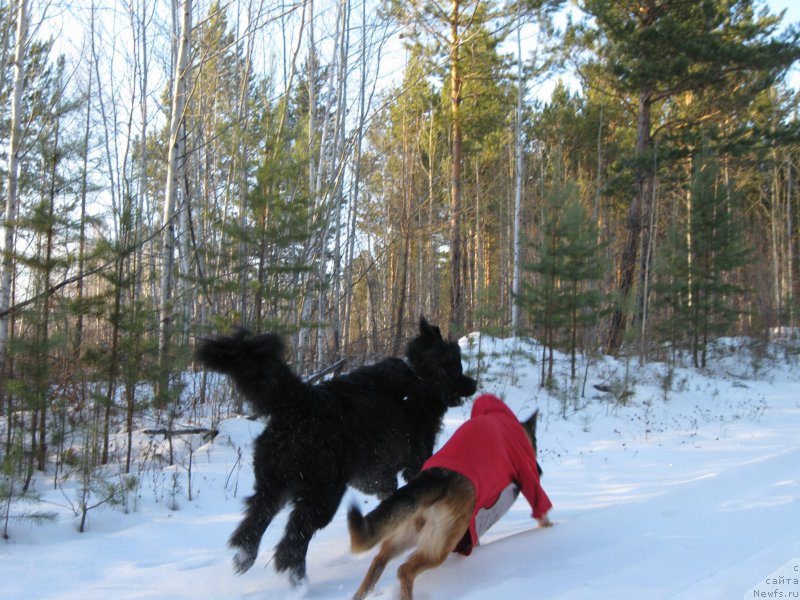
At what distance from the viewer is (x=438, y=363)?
4656mm

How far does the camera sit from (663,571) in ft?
10.7

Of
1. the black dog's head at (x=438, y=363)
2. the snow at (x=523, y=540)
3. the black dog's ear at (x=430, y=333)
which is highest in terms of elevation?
the black dog's ear at (x=430, y=333)

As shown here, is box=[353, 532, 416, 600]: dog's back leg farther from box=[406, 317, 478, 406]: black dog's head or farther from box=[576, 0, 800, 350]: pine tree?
box=[576, 0, 800, 350]: pine tree

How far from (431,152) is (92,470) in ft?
58.8

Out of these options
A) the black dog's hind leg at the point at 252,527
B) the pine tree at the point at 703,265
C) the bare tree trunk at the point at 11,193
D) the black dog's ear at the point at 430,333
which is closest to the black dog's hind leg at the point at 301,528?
the black dog's hind leg at the point at 252,527

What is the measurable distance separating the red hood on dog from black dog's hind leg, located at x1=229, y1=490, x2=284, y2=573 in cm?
99

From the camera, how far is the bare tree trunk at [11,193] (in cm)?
552

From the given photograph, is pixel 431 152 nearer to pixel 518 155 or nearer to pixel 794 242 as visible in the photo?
pixel 518 155

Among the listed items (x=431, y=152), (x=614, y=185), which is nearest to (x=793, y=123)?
(x=614, y=185)

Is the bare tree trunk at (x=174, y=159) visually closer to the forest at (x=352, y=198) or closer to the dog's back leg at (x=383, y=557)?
the forest at (x=352, y=198)

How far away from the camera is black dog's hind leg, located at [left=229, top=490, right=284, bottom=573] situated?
11.4ft

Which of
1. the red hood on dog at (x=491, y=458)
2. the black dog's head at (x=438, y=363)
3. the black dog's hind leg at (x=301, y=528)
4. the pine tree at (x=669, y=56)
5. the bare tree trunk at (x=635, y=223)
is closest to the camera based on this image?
the black dog's hind leg at (x=301, y=528)

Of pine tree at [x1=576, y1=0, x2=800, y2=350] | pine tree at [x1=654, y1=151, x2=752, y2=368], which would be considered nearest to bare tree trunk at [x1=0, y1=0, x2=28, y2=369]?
pine tree at [x1=576, y1=0, x2=800, y2=350]

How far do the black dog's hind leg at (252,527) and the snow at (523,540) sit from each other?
18 cm
